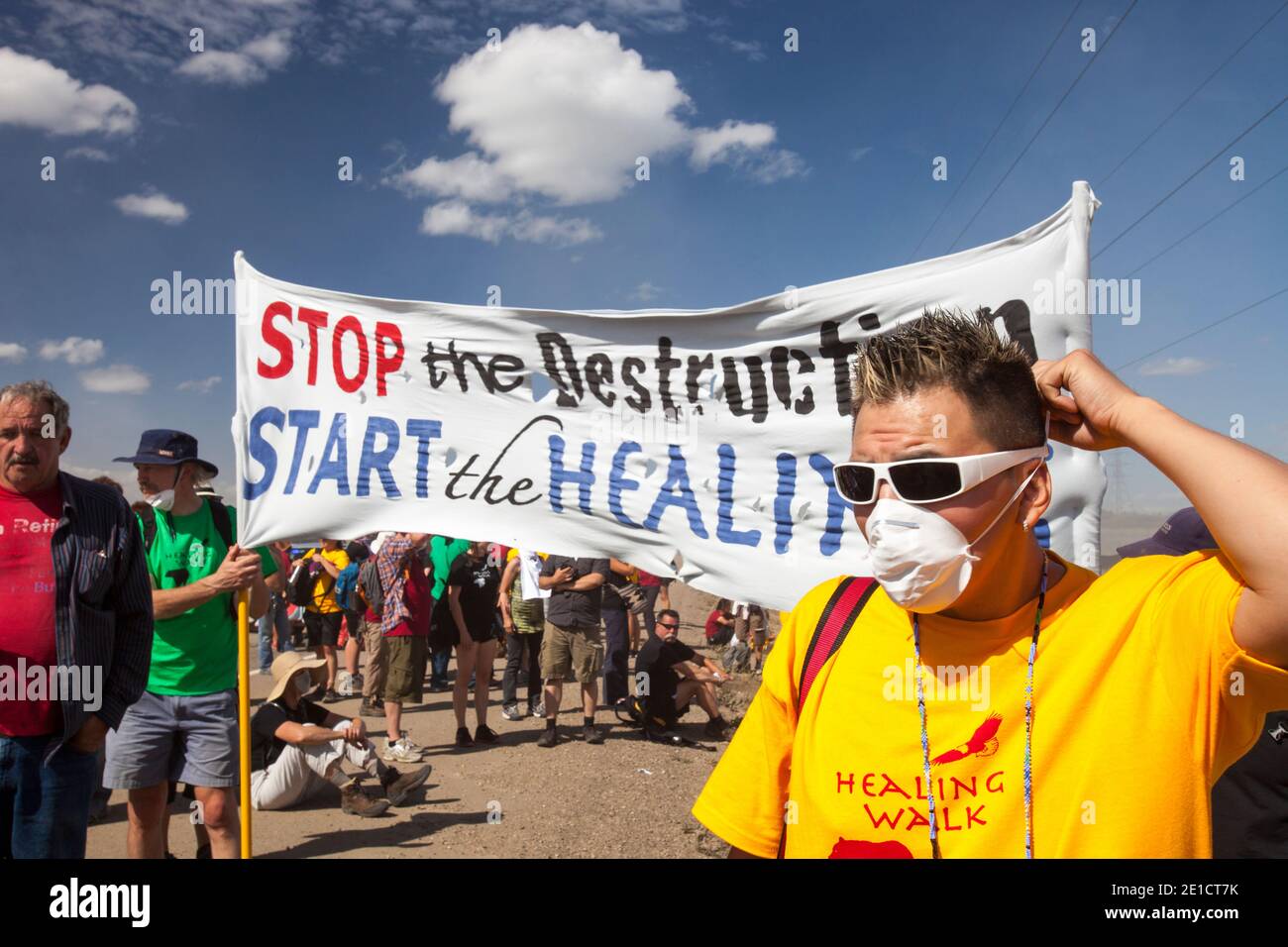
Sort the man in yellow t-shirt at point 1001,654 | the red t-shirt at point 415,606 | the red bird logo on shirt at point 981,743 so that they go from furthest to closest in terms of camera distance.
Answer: the red t-shirt at point 415,606 → the red bird logo on shirt at point 981,743 → the man in yellow t-shirt at point 1001,654

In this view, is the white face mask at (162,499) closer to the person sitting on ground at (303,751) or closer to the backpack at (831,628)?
the person sitting on ground at (303,751)

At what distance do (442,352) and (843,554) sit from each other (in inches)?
88.6

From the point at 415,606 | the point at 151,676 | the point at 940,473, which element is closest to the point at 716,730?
the point at 415,606

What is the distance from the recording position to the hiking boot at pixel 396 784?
6.69 m

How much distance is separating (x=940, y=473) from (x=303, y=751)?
20.3ft

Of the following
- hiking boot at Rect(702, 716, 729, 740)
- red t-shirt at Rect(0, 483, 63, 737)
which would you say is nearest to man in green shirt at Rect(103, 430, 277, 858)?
red t-shirt at Rect(0, 483, 63, 737)

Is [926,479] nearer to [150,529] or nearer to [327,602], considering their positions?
[150,529]

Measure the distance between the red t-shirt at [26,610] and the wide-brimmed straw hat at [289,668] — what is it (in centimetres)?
290

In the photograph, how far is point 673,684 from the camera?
8.93 m

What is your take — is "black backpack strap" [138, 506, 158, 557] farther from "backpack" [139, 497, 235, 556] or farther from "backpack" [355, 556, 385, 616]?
"backpack" [355, 556, 385, 616]

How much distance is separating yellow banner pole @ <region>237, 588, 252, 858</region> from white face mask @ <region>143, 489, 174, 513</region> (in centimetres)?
67

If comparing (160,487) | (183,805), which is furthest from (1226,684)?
(183,805)

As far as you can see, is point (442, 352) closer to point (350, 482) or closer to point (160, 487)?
point (350, 482)

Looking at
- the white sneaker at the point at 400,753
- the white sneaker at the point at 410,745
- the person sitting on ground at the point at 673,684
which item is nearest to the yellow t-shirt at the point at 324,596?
the white sneaker at the point at 410,745
